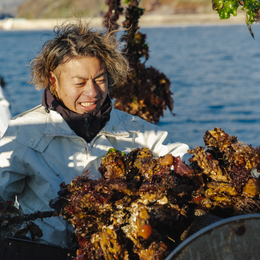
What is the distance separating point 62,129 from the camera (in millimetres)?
2816

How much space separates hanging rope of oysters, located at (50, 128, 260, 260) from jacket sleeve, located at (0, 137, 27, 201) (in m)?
0.93

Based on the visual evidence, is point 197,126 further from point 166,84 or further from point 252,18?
point 252,18

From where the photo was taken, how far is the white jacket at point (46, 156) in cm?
262

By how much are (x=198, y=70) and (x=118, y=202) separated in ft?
79.1

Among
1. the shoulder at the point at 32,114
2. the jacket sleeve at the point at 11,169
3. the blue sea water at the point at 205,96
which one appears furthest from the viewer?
the blue sea water at the point at 205,96

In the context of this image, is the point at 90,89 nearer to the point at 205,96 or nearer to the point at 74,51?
the point at 74,51

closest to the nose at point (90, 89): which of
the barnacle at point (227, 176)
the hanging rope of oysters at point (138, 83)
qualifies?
Result: the barnacle at point (227, 176)

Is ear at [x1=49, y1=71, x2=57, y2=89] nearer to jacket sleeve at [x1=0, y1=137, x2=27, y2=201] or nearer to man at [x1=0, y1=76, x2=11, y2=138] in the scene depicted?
jacket sleeve at [x1=0, y1=137, x2=27, y2=201]

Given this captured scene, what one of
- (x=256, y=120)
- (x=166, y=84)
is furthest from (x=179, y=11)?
(x=166, y=84)

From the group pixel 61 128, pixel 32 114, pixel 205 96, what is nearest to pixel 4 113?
pixel 32 114

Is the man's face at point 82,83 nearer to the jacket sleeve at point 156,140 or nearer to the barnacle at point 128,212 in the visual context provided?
the jacket sleeve at point 156,140

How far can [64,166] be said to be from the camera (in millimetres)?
2822

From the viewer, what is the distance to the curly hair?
2.76m

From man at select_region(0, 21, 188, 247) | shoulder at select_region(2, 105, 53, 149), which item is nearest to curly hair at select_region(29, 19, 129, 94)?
man at select_region(0, 21, 188, 247)
